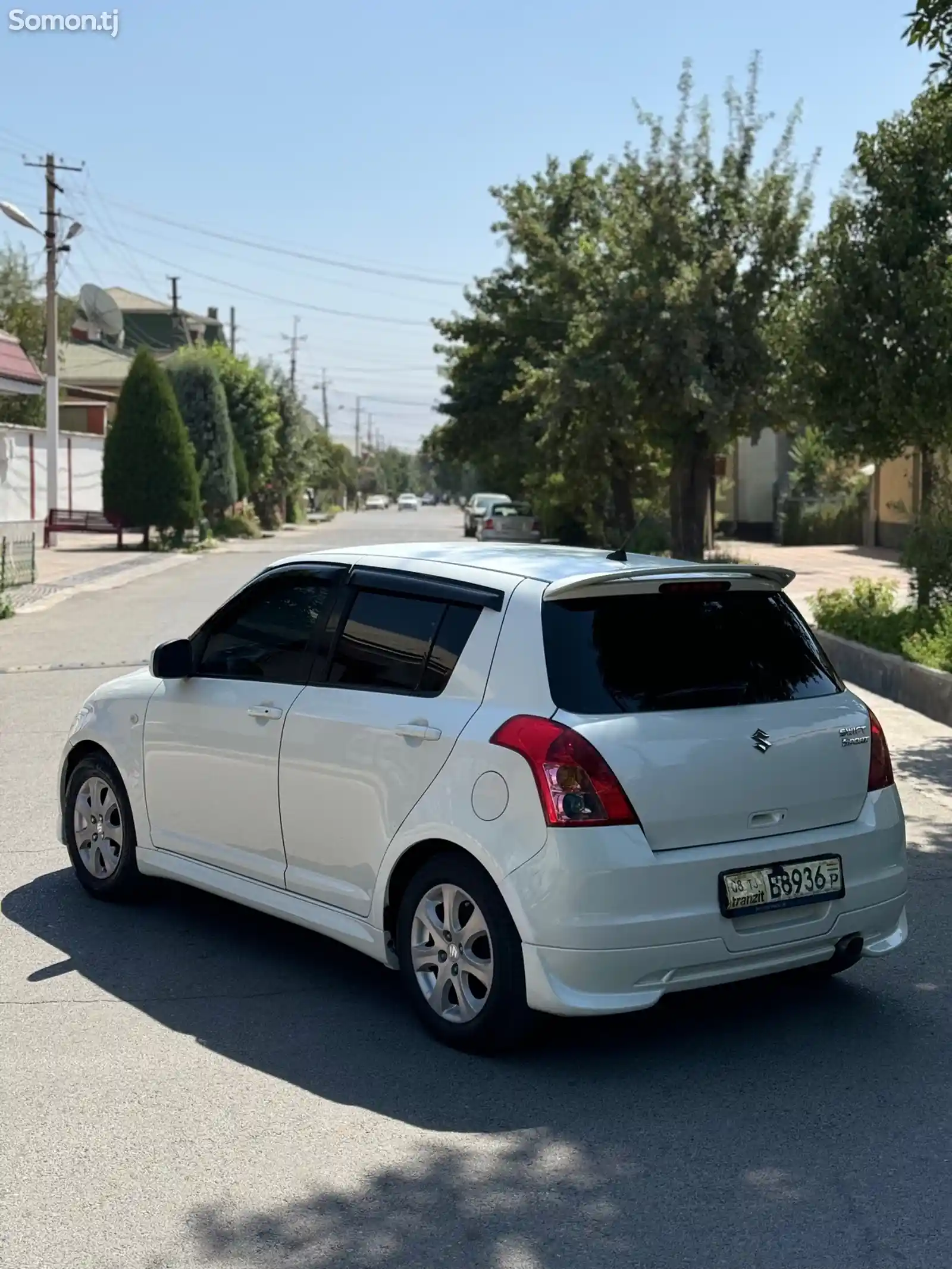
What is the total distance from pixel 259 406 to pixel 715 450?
2977 cm

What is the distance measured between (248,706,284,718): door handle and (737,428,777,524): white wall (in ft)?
139

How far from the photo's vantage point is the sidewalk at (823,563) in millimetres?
25094

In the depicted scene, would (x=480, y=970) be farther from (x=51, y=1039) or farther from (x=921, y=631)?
(x=921, y=631)

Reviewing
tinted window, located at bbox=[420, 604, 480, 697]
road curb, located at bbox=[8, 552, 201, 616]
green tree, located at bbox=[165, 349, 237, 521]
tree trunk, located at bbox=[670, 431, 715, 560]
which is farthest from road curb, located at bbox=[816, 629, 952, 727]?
green tree, located at bbox=[165, 349, 237, 521]

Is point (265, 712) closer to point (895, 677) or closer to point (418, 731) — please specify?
point (418, 731)

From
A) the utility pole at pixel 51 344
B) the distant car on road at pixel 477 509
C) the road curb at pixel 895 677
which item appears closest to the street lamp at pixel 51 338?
the utility pole at pixel 51 344

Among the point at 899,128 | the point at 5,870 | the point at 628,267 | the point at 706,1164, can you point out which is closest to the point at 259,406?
the point at 628,267

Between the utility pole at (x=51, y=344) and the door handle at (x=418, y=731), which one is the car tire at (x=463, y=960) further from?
the utility pole at (x=51, y=344)

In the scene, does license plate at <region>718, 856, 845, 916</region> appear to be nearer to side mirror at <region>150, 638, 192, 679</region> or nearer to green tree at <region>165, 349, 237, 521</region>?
side mirror at <region>150, 638, 192, 679</region>

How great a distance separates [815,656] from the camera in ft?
17.9

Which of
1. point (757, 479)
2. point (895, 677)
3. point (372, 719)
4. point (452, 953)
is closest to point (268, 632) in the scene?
point (372, 719)

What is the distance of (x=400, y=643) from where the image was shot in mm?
5438

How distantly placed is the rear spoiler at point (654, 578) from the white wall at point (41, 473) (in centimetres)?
2698

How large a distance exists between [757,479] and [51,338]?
21.6m
